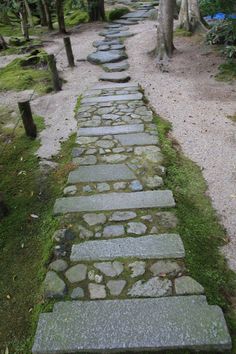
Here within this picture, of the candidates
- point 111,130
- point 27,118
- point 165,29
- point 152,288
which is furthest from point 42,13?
point 152,288

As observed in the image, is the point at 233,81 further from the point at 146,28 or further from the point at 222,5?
the point at 146,28

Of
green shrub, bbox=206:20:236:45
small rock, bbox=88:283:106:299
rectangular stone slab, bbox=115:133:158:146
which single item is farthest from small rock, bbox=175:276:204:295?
green shrub, bbox=206:20:236:45

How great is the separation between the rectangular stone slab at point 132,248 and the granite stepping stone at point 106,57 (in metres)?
6.82

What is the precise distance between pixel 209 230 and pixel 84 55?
8.02m

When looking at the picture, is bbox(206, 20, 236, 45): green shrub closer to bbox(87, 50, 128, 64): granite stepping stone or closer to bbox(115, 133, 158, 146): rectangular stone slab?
bbox(87, 50, 128, 64): granite stepping stone

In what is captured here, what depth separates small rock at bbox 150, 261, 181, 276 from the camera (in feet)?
8.48

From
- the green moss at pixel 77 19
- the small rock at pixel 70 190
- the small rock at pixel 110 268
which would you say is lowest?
the small rock at pixel 70 190

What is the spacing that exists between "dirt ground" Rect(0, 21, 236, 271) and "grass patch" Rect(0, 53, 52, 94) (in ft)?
1.27

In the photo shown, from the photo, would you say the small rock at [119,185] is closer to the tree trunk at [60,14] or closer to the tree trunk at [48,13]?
the tree trunk at [60,14]

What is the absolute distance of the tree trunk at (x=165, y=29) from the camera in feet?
25.9

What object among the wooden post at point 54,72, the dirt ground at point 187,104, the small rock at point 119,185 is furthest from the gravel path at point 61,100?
the small rock at point 119,185

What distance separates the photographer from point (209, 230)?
10.7 feet

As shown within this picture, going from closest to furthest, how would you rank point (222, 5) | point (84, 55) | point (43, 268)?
point (43, 268) → point (222, 5) → point (84, 55)

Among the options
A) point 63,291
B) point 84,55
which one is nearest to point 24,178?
point 63,291
